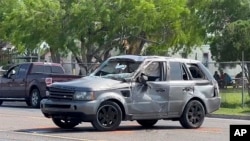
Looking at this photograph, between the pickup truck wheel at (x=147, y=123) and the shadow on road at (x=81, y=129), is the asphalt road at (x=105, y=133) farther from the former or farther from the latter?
the pickup truck wheel at (x=147, y=123)

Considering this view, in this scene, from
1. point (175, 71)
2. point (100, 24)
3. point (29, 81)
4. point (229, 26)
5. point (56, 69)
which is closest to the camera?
point (175, 71)

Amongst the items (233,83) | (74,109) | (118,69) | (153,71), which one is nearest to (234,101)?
(233,83)

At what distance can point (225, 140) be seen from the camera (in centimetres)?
1538

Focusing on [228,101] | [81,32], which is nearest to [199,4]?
[81,32]

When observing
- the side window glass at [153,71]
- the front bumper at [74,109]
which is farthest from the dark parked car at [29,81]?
the front bumper at [74,109]

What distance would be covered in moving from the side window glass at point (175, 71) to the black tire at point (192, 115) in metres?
0.73

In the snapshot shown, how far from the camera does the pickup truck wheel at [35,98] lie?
2971 cm

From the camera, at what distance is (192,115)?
59.2 ft

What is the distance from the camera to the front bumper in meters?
16.2

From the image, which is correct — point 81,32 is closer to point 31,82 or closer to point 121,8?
point 121,8

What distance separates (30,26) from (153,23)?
7327mm

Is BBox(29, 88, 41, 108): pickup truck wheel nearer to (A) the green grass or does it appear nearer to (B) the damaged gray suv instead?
(A) the green grass

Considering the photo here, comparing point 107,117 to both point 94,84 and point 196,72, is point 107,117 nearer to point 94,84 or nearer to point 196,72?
point 94,84

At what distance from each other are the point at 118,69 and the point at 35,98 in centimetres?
1300
